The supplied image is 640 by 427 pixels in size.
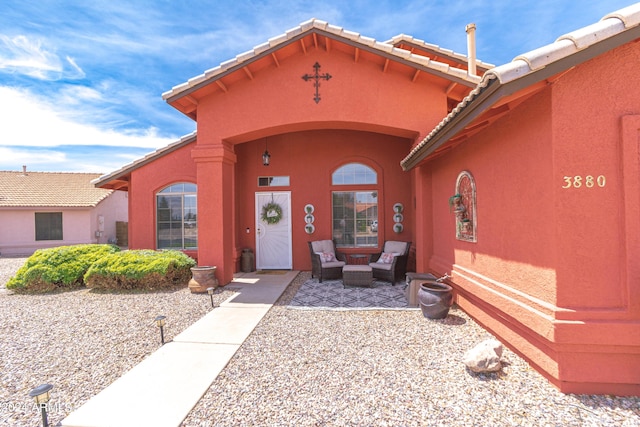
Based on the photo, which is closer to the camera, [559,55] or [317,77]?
[559,55]

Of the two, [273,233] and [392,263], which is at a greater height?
[273,233]

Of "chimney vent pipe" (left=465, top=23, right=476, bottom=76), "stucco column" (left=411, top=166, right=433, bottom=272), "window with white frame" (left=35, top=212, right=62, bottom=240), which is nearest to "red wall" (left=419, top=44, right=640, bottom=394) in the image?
"stucco column" (left=411, top=166, right=433, bottom=272)

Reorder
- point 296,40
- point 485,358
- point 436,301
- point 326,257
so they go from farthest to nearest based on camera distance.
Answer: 1. point 326,257
2. point 296,40
3. point 436,301
4. point 485,358

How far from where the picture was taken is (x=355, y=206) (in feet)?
28.4

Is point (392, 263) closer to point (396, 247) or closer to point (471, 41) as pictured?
point (396, 247)

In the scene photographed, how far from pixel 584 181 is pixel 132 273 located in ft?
26.1

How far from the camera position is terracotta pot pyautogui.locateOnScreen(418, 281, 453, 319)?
14.7 feet

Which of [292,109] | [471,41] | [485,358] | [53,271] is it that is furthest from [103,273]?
[471,41]

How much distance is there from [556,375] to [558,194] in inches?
67.4

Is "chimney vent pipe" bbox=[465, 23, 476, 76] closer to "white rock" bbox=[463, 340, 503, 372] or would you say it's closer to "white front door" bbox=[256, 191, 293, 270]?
"white rock" bbox=[463, 340, 503, 372]

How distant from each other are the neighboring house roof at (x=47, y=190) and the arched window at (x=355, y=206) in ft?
48.2

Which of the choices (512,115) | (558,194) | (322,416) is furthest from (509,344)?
(512,115)

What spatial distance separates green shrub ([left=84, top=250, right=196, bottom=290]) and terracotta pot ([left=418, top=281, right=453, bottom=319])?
560 centimetres

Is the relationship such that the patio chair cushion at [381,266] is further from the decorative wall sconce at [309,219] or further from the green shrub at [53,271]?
the green shrub at [53,271]
